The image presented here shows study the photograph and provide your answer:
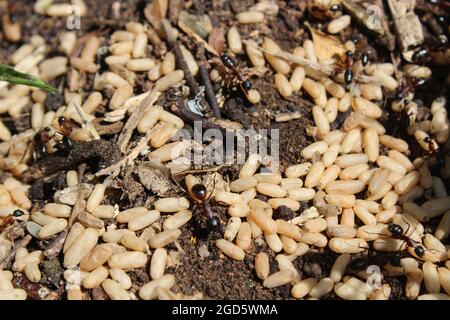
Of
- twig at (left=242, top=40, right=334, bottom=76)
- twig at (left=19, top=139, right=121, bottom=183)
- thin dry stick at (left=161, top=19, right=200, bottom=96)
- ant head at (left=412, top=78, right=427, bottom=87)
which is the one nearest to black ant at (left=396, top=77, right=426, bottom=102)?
ant head at (left=412, top=78, right=427, bottom=87)

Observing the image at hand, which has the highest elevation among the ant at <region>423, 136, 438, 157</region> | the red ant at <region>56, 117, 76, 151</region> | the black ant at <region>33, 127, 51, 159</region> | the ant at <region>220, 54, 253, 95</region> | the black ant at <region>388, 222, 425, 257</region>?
the ant at <region>220, 54, 253, 95</region>

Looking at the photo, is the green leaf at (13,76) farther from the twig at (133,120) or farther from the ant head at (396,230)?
the ant head at (396,230)

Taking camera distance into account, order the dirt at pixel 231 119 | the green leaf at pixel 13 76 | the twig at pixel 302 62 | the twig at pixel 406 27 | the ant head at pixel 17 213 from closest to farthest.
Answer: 1. the dirt at pixel 231 119
2. the green leaf at pixel 13 76
3. the ant head at pixel 17 213
4. the twig at pixel 302 62
5. the twig at pixel 406 27

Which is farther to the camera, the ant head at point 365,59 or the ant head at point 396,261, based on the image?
the ant head at point 365,59

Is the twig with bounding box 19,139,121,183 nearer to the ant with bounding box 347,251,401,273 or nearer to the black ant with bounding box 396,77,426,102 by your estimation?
the ant with bounding box 347,251,401,273

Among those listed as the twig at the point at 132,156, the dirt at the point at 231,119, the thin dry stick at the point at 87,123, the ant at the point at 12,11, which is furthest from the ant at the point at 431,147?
the ant at the point at 12,11

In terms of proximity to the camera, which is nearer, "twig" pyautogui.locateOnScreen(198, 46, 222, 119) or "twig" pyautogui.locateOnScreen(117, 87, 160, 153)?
"twig" pyautogui.locateOnScreen(117, 87, 160, 153)
